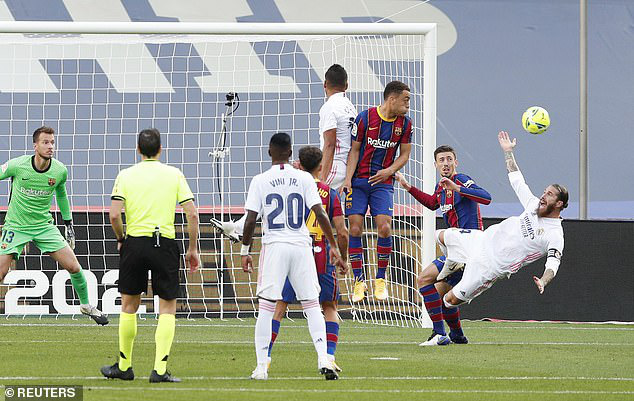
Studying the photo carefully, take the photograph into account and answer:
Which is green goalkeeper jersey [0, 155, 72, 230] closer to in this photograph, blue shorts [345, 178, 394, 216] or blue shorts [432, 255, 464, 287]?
blue shorts [345, 178, 394, 216]

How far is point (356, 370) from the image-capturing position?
30.0ft

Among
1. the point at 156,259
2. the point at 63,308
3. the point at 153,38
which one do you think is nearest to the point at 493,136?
the point at 153,38

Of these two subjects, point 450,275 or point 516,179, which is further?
point 450,275

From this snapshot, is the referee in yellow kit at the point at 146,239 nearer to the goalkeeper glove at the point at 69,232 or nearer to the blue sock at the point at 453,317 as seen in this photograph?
Answer: the blue sock at the point at 453,317

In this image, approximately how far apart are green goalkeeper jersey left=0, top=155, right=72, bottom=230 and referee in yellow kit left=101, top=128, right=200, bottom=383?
12.6 ft

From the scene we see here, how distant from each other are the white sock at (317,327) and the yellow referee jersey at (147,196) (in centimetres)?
116

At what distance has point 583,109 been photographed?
1817 centimetres

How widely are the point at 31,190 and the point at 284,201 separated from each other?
4516 mm

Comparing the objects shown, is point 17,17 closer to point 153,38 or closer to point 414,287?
point 153,38

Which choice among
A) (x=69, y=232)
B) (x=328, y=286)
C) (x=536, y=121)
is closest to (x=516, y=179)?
(x=536, y=121)

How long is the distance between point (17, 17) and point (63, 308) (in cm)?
605

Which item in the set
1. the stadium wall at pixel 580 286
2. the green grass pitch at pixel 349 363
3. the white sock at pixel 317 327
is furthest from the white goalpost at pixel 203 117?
the white sock at pixel 317 327

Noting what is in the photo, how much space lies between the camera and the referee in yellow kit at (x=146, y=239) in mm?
8141

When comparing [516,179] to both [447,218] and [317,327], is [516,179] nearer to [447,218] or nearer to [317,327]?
[447,218]
